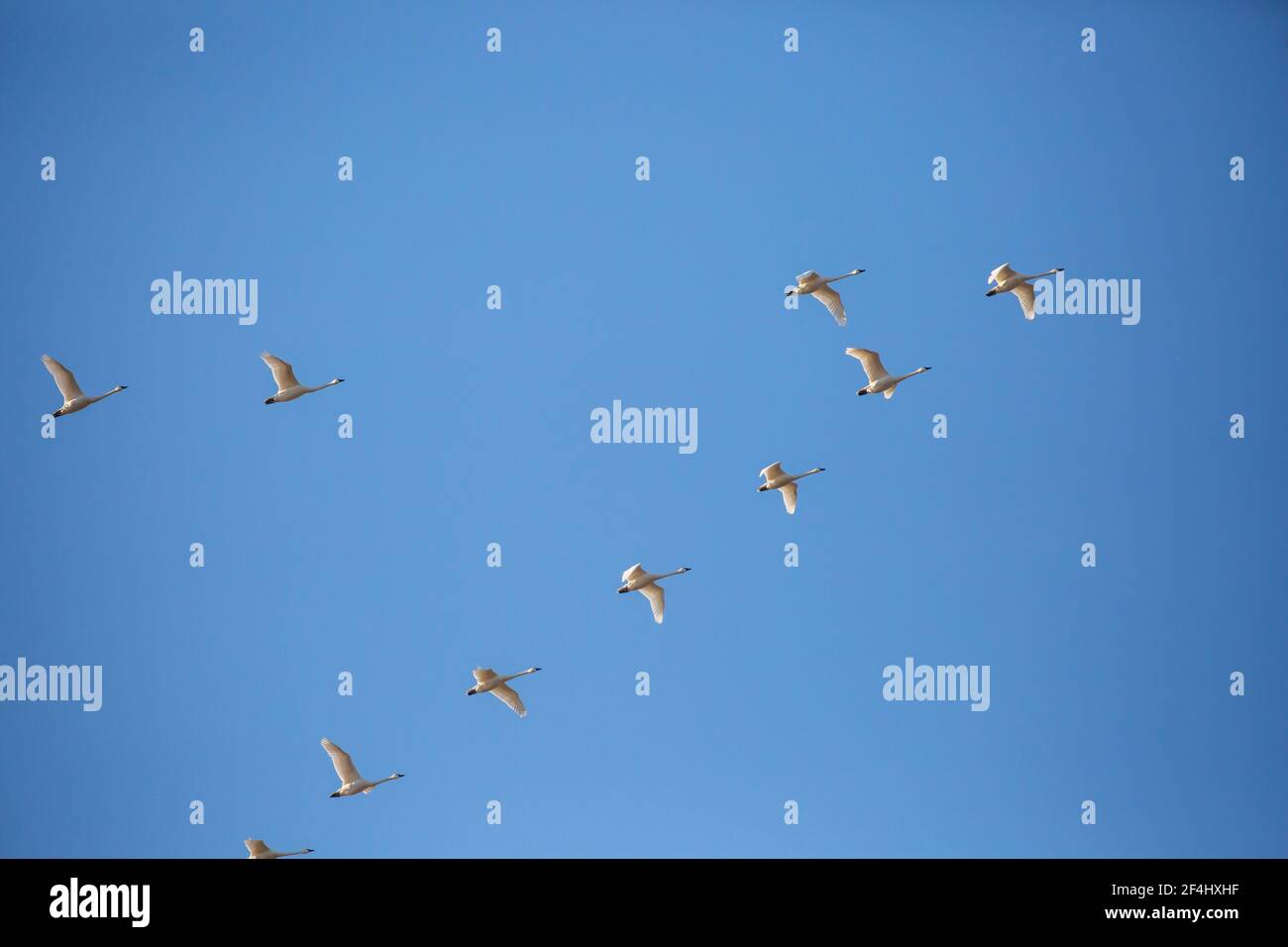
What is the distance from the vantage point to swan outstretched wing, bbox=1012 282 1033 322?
6133 millimetres

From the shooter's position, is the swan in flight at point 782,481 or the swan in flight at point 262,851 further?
the swan in flight at point 782,481

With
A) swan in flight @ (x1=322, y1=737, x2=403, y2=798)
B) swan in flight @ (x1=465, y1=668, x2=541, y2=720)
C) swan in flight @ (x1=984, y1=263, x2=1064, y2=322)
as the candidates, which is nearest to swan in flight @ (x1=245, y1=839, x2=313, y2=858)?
swan in flight @ (x1=322, y1=737, x2=403, y2=798)

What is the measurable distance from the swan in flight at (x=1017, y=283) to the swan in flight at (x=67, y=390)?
11.4 feet

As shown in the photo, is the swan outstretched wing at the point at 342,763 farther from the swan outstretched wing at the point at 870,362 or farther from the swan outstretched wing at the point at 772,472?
the swan outstretched wing at the point at 870,362

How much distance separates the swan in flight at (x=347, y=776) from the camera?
5984 millimetres

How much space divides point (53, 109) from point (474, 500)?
2.32 m

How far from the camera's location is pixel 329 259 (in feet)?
20.4

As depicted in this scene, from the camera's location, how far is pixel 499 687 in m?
6.07

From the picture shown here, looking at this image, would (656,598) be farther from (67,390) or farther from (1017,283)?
(67,390)

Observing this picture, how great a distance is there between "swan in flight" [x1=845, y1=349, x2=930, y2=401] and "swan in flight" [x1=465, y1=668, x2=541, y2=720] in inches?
68.6

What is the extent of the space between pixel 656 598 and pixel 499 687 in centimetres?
71

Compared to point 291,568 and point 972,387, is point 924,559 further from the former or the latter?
point 291,568

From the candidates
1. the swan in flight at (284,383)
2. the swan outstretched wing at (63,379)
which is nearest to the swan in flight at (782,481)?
the swan in flight at (284,383)

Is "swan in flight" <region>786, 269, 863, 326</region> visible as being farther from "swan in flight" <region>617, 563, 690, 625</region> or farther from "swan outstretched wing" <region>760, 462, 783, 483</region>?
"swan in flight" <region>617, 563, 690, 625</region>
